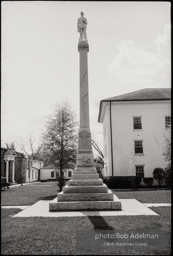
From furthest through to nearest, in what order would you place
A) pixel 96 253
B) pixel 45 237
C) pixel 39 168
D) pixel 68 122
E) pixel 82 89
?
pixel 39 168 < pixel 68 122 < pixel 82 89 < pixel 45 237 < pixel 96 253

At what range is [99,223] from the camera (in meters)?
6.89

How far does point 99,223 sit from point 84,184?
3.45 m

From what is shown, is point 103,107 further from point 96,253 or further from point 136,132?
point 96,253

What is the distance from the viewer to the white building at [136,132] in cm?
2591

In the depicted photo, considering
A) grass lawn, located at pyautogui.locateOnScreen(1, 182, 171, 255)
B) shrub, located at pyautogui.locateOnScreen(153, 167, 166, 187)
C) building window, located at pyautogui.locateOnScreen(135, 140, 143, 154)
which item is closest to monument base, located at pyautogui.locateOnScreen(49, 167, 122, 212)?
grass lawn, located at pyautogui.locateOnScreen(1, 182, 171, 255)

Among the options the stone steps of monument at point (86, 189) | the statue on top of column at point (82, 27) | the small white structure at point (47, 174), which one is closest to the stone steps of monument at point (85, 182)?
the stone steps of monument at point (86, 189)

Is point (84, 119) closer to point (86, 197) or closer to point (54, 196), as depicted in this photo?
point (86, 197)

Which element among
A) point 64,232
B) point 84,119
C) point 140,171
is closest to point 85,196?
point 84,119

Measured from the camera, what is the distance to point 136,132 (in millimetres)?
26641

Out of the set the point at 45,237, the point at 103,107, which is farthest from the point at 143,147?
the point at 45,237

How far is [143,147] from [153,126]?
8.46 ft

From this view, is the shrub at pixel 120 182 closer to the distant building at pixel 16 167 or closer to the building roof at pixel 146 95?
the building roof at pixel 146 95

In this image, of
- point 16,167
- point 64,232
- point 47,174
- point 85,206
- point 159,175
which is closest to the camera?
point 64,232

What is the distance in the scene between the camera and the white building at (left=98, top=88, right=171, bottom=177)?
85.0 feet
